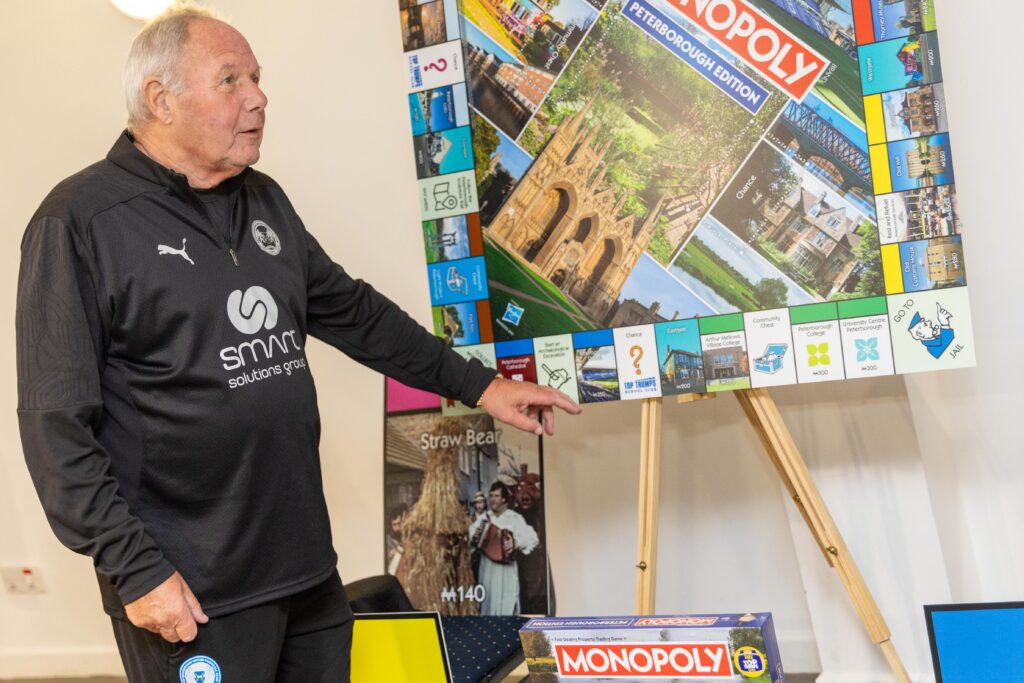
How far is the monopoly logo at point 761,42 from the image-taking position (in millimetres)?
2055

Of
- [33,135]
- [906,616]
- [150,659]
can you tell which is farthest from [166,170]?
[33,135]

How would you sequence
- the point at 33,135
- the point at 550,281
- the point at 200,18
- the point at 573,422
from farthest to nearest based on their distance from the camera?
the point at 33,135
the point at 573,422
the point at 550,281
the point at 200,18

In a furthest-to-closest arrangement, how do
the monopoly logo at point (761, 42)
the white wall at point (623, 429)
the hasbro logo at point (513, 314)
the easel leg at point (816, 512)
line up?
the white wall at point (623, 429), the hasbro logo at point (513, 314), the easel leg at point (816, 512), the monopoly logo at point (761, 42)

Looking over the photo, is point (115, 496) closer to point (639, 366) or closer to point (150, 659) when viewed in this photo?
point (150, 659)

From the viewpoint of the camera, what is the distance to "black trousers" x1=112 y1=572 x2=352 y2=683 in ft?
5.05

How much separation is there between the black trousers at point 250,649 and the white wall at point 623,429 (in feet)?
4.81

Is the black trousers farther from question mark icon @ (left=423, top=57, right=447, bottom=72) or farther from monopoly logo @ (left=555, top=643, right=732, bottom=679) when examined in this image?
question mark icon @ (left=423, top=57, right=447, bottom=72)

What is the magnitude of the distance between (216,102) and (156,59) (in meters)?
0.12

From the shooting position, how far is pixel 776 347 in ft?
6.82

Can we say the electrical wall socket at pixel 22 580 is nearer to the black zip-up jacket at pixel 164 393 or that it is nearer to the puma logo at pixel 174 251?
the black zip-up jacket at pixel 164 393

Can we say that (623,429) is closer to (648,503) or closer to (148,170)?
(648,503)

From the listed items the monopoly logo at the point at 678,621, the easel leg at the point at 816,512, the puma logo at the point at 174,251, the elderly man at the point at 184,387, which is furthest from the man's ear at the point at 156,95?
the easel leg at the point at 816,512

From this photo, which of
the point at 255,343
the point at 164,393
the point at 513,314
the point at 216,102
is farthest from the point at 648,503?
the point at 216,102

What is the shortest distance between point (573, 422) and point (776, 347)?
115cm
